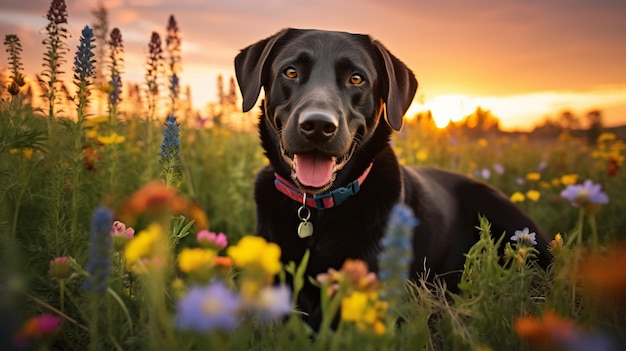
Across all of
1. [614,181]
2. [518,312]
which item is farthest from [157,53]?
[614,181]

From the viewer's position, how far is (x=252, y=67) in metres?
3.03

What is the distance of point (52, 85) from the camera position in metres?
2.55

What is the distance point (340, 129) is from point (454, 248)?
1356 millimetres

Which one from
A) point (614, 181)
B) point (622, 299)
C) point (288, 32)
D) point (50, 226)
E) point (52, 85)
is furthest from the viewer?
point (614, 181)

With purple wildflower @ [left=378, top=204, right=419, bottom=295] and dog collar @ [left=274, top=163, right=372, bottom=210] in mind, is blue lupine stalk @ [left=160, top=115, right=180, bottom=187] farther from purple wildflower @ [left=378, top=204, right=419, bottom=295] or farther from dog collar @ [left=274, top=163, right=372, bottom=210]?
purple wildflower @ [left=378, top=204, right=419, bottom=295]

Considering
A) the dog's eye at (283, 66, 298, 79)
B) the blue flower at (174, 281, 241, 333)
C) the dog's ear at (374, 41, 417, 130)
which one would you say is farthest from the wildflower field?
the dog's ear at (374, 41, 417, 130)

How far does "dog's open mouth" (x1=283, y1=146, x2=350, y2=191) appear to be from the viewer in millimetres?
2549

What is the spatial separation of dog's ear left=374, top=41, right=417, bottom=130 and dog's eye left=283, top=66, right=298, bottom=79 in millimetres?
561

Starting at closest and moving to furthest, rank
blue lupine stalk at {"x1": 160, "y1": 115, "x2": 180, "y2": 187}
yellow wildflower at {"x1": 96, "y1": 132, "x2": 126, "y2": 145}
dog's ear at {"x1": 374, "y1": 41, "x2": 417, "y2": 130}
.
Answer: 1. blue lupine stalk at {"x1": 160, "y1": 115, "x2": 180, "y2": 187}
2. dog's ear at {"x1": 374, "y1": 41, "x2": 417, "y2": 130}
3. yellow wildflower at {"x1": 96, "y1": 132, "x2": 126, "y2": 145}

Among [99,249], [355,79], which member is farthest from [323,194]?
[99,249]

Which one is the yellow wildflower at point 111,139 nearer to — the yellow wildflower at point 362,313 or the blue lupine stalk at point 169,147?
the blue lupine stalk at point 169,147

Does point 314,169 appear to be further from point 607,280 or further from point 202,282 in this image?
point 202,282

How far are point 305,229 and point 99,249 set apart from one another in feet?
5.17

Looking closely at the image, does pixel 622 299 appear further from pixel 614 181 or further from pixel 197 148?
pixel 614 181
